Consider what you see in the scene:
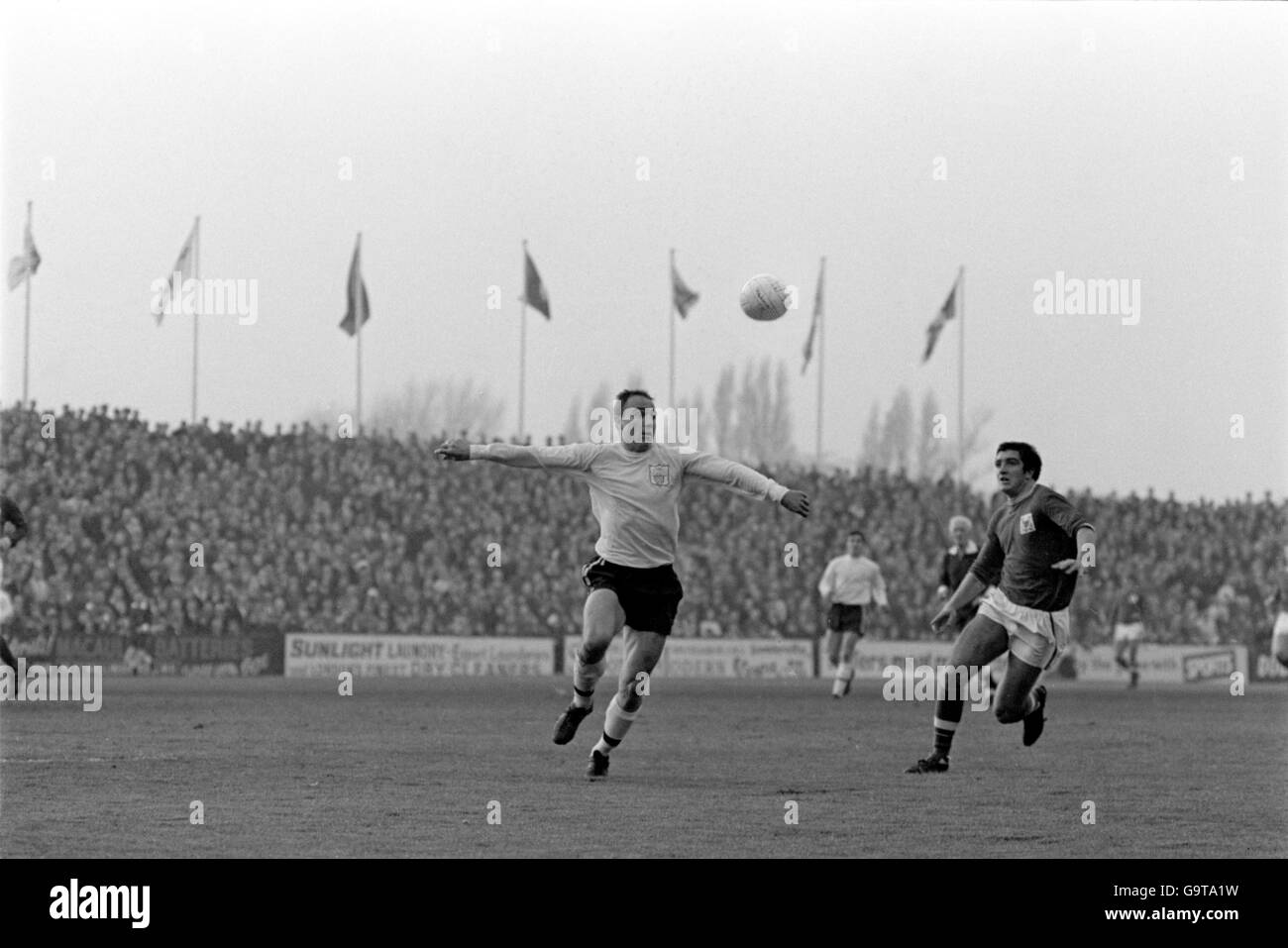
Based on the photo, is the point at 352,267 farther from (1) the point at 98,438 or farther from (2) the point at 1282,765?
(2) the point at 1282,765

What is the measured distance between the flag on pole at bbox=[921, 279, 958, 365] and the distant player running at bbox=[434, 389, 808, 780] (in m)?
36.8

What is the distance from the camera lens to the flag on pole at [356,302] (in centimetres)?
4659

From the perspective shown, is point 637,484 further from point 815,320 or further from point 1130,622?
point 815,320

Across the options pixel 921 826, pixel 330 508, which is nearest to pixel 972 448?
pixel 330 508

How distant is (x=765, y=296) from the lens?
15156mm

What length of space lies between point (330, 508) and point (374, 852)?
2894 centimetres

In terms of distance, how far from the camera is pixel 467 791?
38.3 ft

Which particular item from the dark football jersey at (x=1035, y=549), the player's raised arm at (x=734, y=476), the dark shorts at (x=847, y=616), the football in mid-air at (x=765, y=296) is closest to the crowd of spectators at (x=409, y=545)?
the dark shorts at (x=847, y=616)

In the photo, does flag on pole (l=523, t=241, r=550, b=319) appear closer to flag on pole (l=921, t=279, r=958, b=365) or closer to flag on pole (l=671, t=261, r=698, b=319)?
flag on pole (l=671, t=261, r=698, b=319)

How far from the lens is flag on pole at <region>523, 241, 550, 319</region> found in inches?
1844

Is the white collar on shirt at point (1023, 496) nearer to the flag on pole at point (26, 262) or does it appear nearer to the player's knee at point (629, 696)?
the player's knee at point (629, 696)

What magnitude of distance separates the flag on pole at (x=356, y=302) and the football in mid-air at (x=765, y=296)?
3238cm

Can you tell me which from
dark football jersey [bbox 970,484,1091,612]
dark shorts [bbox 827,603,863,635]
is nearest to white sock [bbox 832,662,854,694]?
dark shorts [bbox 827,603,863,635]
